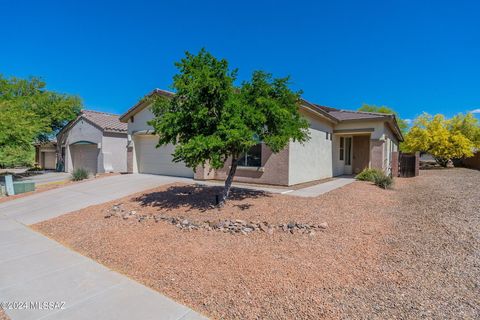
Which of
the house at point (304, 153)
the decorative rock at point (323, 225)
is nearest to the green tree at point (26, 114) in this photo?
the house at point (304, 153)

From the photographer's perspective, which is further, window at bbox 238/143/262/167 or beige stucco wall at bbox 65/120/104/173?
beige stucco wall at bbox 65/120/104/173

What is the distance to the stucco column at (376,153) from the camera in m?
16.1

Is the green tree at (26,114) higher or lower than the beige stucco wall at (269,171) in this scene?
higher

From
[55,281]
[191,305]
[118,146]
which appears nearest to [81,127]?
[118,146]

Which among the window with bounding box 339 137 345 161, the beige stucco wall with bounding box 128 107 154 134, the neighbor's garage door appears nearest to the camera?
the beige stucco wall with bounding box 128 107 154 134

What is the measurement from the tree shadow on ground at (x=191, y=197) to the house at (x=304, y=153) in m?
2.33

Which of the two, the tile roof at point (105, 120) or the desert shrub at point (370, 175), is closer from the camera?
the desert shrub at point (370, 175)

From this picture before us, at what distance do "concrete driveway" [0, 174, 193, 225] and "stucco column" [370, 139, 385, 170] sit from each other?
41.4 feet

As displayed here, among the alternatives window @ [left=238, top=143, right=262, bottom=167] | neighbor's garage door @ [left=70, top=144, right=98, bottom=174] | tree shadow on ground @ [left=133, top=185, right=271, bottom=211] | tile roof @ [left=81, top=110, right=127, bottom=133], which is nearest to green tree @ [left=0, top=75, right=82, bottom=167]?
neighbor's garage door @ [left=70, top=144, right=98, bottom=174]

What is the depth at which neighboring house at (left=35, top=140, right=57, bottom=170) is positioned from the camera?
1131 inches

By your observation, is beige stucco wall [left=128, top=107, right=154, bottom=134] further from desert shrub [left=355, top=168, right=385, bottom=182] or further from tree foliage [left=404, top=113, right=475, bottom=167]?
tree foliage [left=404, top=113, right=475, bottom=167]

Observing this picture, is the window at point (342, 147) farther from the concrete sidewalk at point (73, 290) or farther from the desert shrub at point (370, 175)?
the concrete sidewalk at point (73, 290)

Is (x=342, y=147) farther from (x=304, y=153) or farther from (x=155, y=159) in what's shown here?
(x=155, y=159)

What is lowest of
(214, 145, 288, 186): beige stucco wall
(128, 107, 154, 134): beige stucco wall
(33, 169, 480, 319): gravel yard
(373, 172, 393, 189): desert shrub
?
(33, 169, 480, 319): gravel yard
